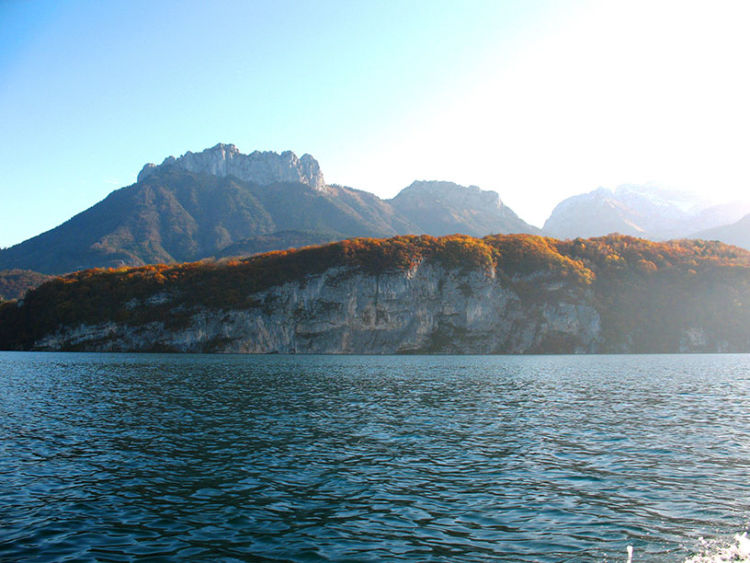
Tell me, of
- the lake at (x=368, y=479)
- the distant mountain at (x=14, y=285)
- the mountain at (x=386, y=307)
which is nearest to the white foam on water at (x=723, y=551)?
the lake at (x=368, y=479)

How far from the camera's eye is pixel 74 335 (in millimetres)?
139125

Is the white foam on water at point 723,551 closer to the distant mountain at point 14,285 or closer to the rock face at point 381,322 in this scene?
the rock face at point 381,322

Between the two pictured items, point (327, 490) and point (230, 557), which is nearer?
point (230, 557)

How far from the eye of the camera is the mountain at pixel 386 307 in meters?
140

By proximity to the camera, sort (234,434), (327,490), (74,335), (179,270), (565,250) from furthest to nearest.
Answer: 1. (565,250)
2. (179,270)
3. (74,335)
4. (234,434)
5. (327,490)

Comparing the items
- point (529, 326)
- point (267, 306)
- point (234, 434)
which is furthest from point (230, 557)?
point (529, 326)

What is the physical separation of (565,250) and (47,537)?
17236 centimetres

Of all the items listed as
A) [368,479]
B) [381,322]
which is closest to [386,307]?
[381,322]

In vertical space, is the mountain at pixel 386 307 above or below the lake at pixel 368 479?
above

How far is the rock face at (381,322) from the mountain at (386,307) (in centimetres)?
29

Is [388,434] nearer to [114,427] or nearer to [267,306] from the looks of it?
[114,427]

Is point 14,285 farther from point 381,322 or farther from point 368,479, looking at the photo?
point 368,479

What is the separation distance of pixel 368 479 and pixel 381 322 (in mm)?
124295

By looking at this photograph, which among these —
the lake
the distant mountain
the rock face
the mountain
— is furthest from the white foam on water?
the distant mountain
